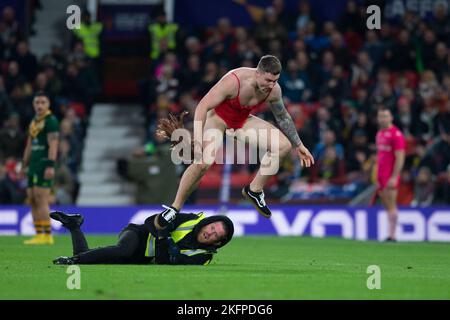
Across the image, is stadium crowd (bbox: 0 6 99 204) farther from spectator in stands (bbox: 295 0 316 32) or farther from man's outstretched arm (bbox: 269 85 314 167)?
man's outstretched arm (bbox: 269 85 314 167)

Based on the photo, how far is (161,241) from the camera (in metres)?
11.5

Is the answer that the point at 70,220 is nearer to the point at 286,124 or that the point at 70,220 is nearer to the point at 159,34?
the point at 286,124

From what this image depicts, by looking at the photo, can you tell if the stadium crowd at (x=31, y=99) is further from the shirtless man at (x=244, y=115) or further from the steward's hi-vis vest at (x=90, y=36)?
the shirtless man at (x=244, y=115)

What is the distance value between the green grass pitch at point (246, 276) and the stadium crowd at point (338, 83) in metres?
5.62

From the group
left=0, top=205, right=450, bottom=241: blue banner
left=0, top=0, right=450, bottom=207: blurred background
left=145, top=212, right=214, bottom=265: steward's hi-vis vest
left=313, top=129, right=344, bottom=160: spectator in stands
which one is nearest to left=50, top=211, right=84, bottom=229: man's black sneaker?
left=145, top=212, right=214, bottom=265: steward's hi-vis vest

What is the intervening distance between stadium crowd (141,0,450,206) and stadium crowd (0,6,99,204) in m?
1.54

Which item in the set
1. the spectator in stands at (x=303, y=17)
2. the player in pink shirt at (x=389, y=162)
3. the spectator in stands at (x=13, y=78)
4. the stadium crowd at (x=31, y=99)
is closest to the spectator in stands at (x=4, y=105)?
the stadium crowd at (x=31, y=99)

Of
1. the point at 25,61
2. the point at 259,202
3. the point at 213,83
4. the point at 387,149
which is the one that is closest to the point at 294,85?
the point at 213,83

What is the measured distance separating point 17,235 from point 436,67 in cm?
984

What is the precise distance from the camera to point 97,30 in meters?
25.4

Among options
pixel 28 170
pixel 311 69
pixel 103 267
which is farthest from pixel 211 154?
pixel 311 69

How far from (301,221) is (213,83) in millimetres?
4178

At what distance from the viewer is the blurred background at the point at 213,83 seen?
2156cm
